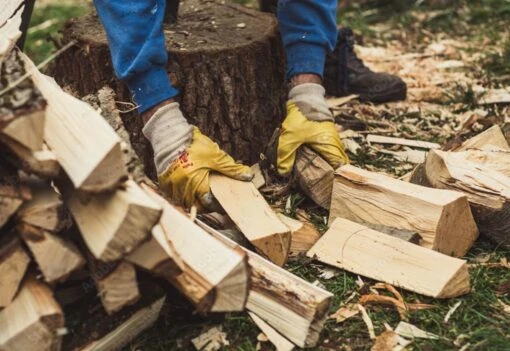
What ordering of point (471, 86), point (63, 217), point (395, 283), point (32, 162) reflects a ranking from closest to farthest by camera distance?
point (32, 162), point (63, 217), point (395, 283), point (471, 86)

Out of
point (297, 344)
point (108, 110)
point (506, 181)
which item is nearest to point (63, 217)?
point (108, 110)

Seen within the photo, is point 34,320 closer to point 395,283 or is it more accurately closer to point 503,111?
point 395,283

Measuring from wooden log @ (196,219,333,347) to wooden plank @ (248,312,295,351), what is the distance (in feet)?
0.04

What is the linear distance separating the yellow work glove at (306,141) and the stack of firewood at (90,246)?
0.77m

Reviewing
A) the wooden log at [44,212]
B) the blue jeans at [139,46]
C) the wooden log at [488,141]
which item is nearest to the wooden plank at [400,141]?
the wooden log at [488,141]

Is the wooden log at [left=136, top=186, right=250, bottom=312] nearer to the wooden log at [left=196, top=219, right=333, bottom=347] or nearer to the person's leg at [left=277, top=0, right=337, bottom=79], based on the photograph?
the wooden log at [left=196, top=219, right=333, bottom=347]

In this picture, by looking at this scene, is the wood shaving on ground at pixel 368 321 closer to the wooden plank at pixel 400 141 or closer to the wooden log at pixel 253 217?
the wooden log at pixel 253 217

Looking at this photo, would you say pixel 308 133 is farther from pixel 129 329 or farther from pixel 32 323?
pixel 32 323

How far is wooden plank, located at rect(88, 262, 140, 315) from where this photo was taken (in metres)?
1.85

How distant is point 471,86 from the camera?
12.5 feet

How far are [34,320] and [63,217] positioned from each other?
0.87 ft

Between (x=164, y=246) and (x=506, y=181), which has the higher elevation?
(x=164, y=246)

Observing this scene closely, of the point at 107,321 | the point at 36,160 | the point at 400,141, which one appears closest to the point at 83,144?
the point at 36,160

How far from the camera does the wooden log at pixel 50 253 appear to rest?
1823mm
